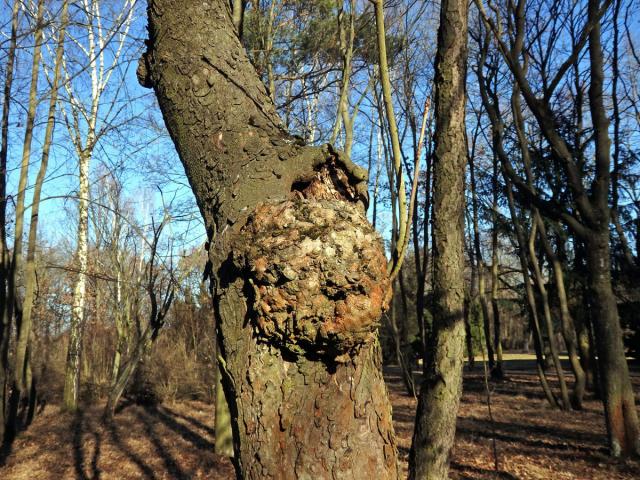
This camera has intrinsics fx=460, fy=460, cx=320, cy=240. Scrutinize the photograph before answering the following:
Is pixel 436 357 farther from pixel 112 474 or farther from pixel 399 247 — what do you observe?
pixel 112 474

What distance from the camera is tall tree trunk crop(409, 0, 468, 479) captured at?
2625mm

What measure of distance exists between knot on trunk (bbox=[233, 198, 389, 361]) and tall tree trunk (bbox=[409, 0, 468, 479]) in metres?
1.88

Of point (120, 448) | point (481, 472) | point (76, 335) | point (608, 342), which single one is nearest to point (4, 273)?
point (120, 448)

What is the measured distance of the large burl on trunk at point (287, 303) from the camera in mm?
918

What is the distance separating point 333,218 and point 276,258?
16 cm

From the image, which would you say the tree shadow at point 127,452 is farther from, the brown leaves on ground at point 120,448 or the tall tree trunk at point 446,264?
the tall tree trunk at point 446,264

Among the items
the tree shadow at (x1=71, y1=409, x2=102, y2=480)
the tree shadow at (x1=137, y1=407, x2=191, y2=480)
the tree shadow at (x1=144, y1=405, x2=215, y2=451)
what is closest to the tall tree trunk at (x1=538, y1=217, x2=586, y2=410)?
the tree shadow at (x1=144, y1=405, x2=215, y2=451)

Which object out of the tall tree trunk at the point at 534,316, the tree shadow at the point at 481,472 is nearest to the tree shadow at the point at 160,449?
the tree shadow at the point at 481,472

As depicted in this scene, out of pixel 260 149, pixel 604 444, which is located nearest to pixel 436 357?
pixel 260 149

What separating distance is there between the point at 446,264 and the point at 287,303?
203 cm

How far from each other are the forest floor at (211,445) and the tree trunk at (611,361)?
0.85 feet

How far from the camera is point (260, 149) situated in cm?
110

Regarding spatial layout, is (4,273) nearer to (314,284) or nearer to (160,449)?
(160,449)

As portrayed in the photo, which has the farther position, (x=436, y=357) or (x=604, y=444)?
(x=604, y=444)
